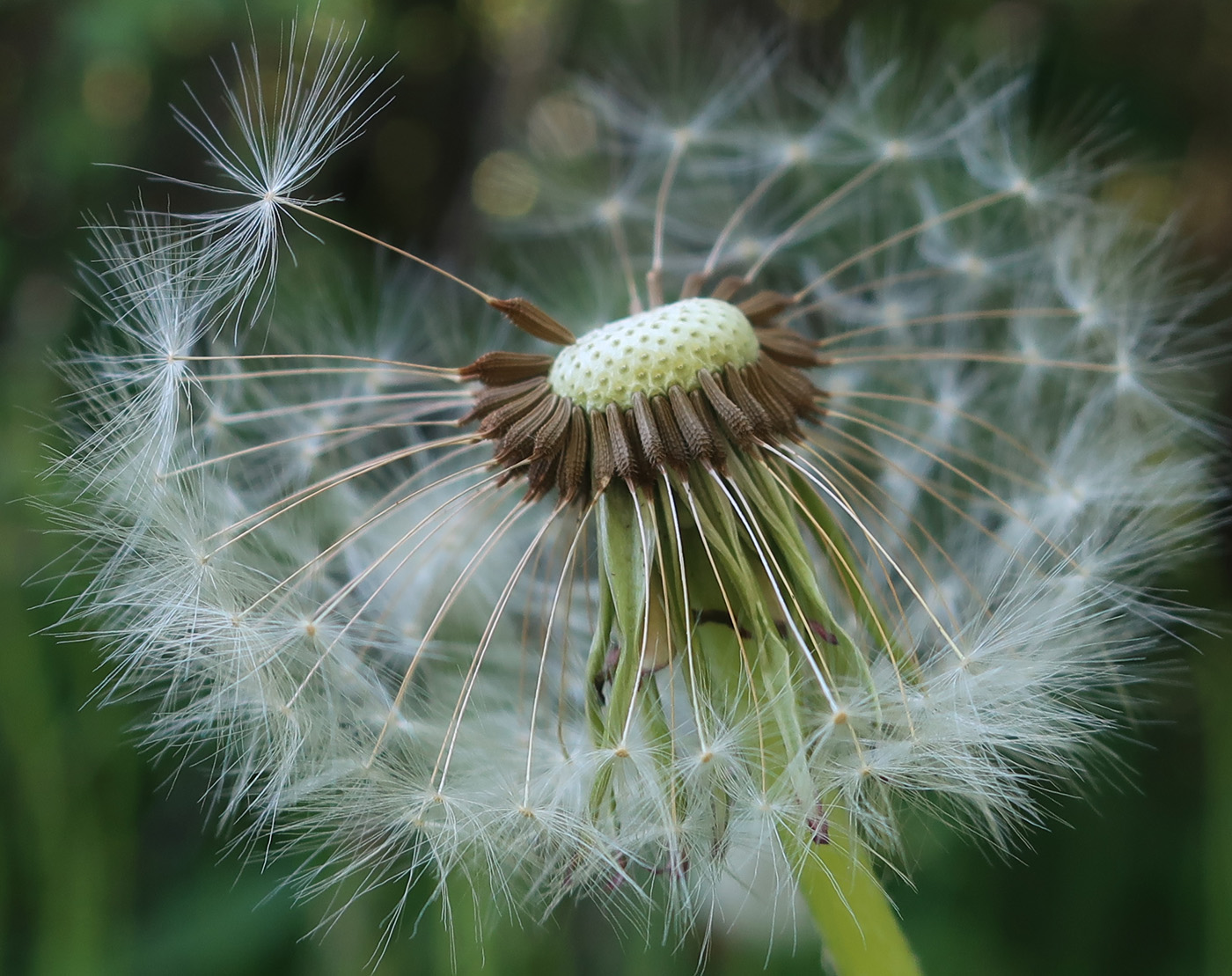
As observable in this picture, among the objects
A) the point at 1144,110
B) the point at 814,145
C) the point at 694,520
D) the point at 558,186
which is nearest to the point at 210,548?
the point at 694,520

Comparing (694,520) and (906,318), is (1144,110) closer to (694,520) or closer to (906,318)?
(906,318)

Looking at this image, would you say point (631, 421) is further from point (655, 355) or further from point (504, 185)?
point (504, 185)

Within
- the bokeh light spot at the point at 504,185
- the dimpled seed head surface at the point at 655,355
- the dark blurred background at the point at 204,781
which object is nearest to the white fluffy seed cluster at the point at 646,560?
the dimpled seed head surface at the point at 655,355

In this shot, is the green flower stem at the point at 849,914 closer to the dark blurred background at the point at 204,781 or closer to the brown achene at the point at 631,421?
the brown achene at the point at 631,421

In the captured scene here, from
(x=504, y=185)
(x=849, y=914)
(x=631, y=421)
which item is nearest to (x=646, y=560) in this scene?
(x=631, y=421)

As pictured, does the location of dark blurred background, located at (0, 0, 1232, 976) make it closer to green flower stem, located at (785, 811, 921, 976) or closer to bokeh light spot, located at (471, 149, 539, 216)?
bokeh light spot, located at (471, 149, 539, 216)

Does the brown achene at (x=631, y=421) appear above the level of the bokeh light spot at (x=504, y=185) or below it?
below
